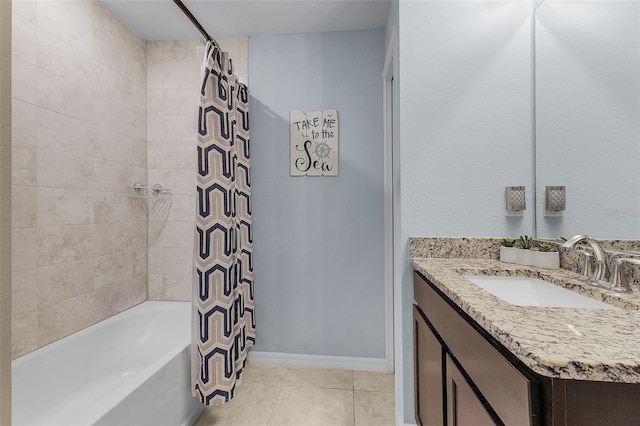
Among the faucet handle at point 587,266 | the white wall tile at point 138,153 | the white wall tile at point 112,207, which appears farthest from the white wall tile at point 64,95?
the faucet handle at point 587,266

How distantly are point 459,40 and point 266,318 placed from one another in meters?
2.14

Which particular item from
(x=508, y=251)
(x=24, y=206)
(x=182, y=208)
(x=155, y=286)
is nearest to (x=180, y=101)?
(x=182, y=208)

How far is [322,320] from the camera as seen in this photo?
7.25ft

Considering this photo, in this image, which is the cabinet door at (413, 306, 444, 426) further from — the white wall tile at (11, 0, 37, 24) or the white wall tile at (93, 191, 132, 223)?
the white wall tile at (11, 0, 37, 24)

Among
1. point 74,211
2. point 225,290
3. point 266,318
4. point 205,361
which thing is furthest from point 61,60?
point 266,318

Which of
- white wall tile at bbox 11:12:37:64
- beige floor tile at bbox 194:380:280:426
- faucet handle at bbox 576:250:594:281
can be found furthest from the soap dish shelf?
faucet handle at bbox 576:250:594:281

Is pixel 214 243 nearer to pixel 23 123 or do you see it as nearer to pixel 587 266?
pixel 23 123

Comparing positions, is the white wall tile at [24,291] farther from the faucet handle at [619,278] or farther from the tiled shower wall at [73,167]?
the faucet handle at [619,278]

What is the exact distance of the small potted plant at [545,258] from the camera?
1.15 metres

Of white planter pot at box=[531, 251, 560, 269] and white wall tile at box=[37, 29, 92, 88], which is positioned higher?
white wall tile at box=[37, 29, 92, 88]

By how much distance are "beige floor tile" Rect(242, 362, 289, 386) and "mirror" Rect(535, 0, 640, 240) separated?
1.81 meters

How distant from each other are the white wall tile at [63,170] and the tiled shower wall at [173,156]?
555 millimetres

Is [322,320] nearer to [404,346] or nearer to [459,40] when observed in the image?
[404,346]

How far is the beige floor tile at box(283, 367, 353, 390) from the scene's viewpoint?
196 cm
